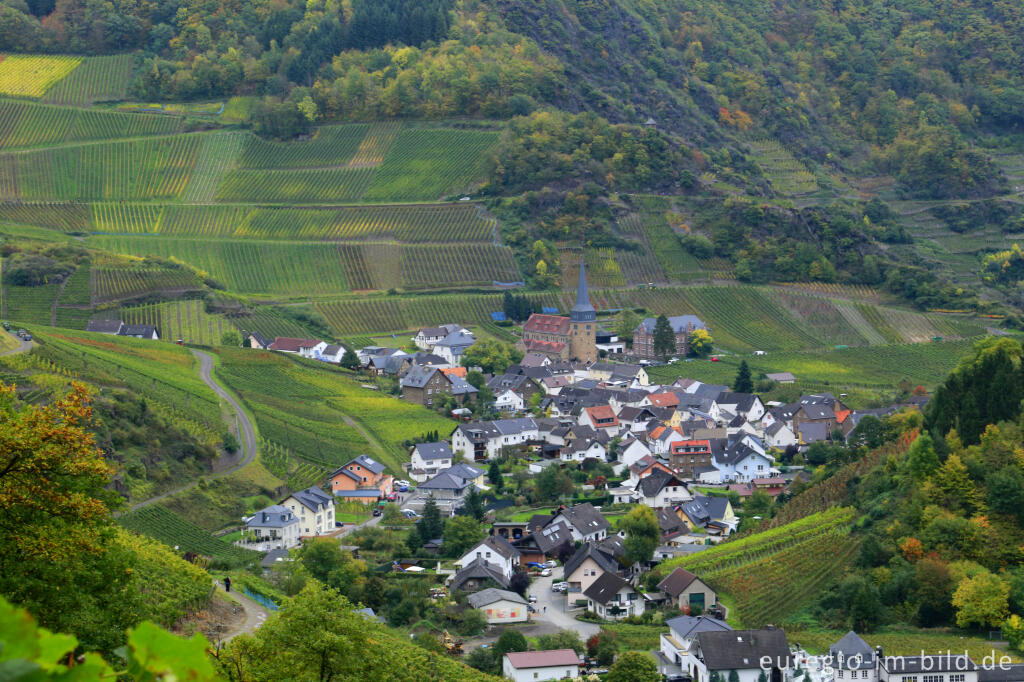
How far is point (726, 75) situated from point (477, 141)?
103ft

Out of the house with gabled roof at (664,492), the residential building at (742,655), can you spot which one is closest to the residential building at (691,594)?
the residential building at (742,655)

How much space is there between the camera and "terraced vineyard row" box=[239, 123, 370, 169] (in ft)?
320

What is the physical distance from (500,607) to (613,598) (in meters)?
3.40

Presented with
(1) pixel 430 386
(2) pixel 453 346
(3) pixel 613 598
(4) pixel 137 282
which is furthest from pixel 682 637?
(4) pixel 137 282

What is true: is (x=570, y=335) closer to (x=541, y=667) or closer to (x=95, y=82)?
(x=541, y=667)

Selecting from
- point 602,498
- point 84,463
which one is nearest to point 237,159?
point 602,498

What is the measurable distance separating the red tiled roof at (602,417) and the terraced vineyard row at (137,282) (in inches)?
1041

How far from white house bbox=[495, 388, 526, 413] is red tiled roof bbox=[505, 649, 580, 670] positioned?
33.5 m

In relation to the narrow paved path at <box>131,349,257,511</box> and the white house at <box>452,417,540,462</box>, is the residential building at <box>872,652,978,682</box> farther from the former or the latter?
the white house at <box>452,417,540,462</box>

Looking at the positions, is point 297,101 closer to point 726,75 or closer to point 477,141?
point 477,141

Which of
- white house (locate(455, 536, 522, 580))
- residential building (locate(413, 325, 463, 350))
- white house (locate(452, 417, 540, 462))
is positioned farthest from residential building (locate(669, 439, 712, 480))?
residential building (locate(413, 325, 463, 350))

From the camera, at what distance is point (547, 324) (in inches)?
3014

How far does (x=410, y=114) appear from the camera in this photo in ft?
333

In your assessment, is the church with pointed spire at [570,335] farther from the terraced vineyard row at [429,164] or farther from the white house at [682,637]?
the white house at [682,637]
